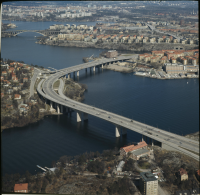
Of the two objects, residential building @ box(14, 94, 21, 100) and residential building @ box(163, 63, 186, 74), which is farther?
residential building @ box(163, 63, 186, 74)

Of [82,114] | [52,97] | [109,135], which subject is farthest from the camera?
[52,97]

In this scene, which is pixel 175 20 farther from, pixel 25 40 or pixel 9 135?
pixel 9 135

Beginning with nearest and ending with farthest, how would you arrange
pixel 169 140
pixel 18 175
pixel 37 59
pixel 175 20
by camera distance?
pixel 18 175
pixel 169 140
pixel 37 59
pixel 175 20

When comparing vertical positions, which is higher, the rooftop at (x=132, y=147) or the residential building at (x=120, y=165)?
the rooftop at (x=132, y=147)

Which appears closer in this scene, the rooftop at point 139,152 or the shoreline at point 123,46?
the rooftop at point 139,152

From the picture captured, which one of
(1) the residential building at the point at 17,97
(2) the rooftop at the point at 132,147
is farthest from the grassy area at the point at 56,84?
(2) the rooftop at the point at 132,147

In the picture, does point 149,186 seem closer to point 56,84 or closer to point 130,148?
point 130,148

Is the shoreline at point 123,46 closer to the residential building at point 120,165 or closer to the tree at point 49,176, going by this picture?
the residential building at point 120,165

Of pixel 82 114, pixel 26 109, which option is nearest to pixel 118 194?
pixel 82 114

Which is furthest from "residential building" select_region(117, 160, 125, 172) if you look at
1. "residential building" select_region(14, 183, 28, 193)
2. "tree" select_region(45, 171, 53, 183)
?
"residential building" select_region(14, 183, 28, 193)

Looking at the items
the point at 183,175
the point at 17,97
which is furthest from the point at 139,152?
the point at 17,97

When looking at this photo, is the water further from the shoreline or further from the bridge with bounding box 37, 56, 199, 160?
the shoreline
